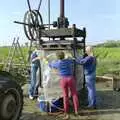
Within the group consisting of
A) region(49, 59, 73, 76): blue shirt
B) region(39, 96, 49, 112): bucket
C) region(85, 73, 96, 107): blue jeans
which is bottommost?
region(39, 96, 49, 112): bucket

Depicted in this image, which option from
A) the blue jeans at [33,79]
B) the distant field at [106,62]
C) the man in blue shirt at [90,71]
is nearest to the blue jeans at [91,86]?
the man in blue shirt at [90,71]

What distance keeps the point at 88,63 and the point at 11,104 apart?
2914 mm

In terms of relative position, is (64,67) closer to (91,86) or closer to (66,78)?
(66,78)

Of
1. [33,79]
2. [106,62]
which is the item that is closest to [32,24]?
[33,79]

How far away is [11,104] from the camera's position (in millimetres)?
9102

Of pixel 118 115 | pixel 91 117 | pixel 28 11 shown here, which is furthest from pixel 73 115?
pixel 28 11

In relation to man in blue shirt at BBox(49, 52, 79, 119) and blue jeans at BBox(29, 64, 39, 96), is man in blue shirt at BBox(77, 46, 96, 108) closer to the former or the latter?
man in blue shirt at BBox(49, 52, 79, 119)

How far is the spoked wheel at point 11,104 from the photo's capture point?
874cm

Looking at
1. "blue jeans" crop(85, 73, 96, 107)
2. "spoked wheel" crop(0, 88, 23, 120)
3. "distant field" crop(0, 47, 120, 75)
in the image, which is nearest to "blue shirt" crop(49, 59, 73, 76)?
"blue jeans" crop(85, 73, 96, 107)

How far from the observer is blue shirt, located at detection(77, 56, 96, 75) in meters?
11.1

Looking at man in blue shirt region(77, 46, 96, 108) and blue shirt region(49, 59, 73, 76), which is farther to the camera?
man in blue shirt region(77, 46, 96, 108)

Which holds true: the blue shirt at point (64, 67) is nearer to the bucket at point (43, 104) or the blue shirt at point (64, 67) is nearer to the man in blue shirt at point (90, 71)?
the man in blue shirt at point (90, 71)

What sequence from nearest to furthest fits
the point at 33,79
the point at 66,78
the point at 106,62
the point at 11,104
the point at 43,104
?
the point at 11,104 → the point at 66,78 → the point at 43,104 → the point at 33,79 → the point at 106,62

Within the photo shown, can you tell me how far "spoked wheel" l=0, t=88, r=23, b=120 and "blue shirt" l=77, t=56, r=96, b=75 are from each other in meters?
2.40
